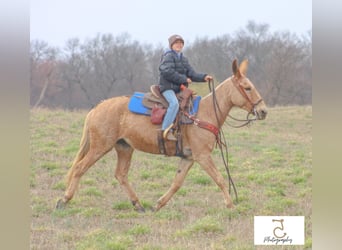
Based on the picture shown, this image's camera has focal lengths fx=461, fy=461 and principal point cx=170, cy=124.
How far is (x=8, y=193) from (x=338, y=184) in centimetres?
179

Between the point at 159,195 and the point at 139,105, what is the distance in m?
1.76

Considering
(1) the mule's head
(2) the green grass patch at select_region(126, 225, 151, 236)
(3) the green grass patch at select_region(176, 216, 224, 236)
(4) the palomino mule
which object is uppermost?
(1) the mule's head

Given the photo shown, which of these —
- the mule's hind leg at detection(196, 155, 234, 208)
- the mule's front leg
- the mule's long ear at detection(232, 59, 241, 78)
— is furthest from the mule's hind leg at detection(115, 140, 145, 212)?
the mule's long ear at detection(232, 59, 241, 78)

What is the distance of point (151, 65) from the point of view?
984cm

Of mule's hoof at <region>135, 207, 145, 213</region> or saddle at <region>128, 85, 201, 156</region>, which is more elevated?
saddle at <region>128, 85, 201, 156</region>

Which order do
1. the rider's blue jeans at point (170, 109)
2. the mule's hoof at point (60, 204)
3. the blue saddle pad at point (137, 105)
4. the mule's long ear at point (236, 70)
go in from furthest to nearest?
the blue saddle pad at point (137, 105) → the mule's hoof at point (60, 204) → the rider's blue jeans at point (170, 109) → the mule's long ear at point (236, 70)

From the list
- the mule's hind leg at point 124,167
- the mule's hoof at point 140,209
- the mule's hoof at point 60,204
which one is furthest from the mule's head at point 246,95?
the mule's hoof at point 60,204

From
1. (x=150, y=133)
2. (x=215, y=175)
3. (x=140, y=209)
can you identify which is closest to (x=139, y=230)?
(x=140, y=209)

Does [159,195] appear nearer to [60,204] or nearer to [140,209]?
[140,209]

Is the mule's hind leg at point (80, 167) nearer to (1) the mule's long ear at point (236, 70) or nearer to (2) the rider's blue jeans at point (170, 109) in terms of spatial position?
(2) the rider's blue jeans at point (170, 109)

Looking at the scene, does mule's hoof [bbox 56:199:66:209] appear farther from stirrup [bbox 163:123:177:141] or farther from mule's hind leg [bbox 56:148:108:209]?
stirrup [bbox 163:123:177:141]

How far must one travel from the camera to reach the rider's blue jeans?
6.50m

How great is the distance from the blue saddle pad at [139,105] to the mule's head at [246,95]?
22.9 inches

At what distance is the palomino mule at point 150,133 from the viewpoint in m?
6.60
